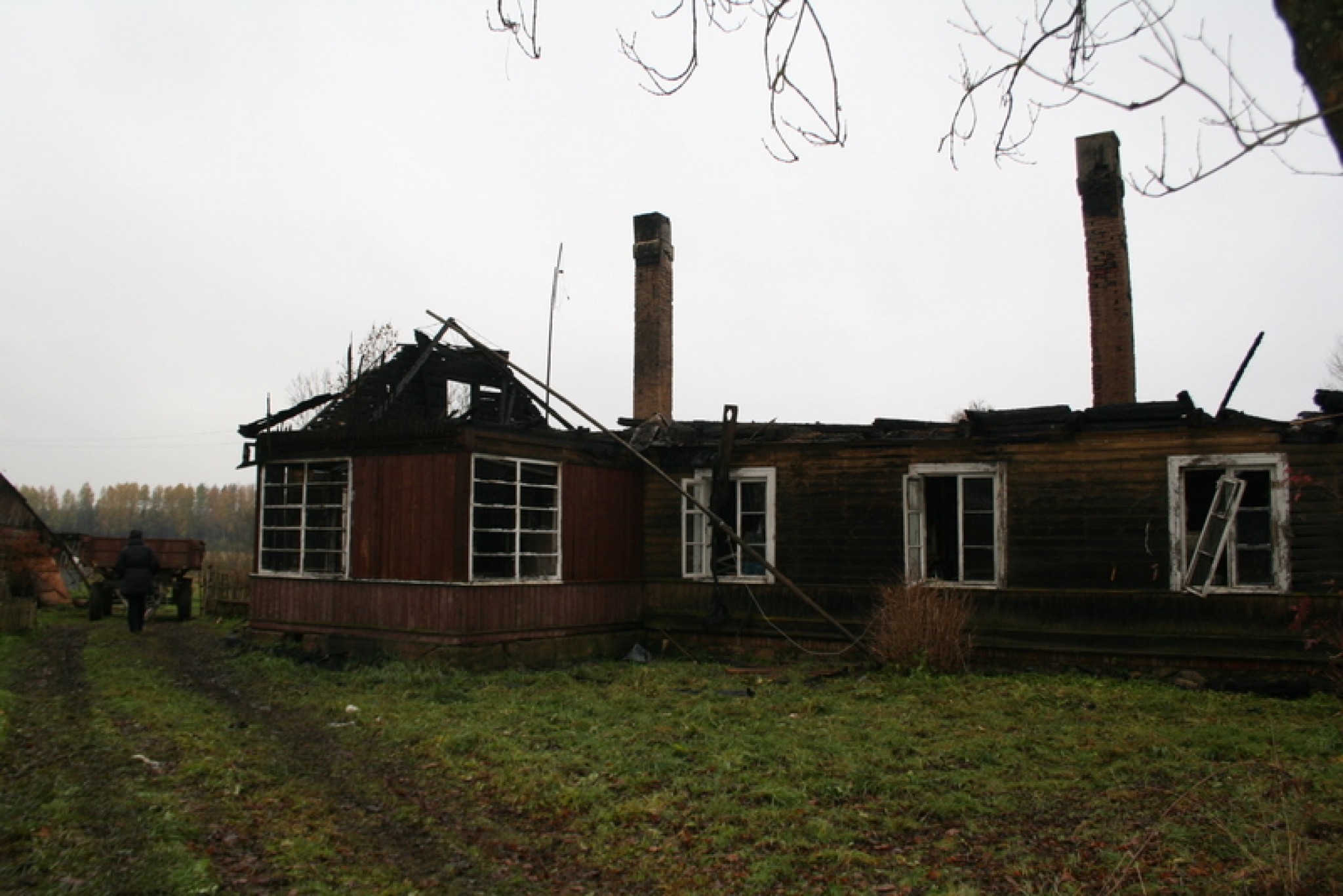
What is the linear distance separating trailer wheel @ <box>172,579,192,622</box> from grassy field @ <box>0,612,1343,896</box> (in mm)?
9330

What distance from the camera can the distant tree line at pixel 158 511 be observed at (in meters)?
85.1

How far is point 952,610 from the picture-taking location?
39.8 feet

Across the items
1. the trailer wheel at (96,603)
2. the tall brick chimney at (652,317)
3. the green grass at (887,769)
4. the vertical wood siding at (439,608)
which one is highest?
the tall brick chimney at (652,317)

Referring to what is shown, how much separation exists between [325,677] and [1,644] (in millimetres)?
6544

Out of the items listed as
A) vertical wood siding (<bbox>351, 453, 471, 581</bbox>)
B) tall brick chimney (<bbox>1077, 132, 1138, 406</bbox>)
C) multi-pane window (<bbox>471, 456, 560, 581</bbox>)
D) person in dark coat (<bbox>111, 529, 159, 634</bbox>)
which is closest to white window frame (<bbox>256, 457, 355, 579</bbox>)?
vertical wood siding (<bbox>351, 453, 471, 581</bbox>)

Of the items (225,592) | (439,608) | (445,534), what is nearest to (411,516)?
(445,534)

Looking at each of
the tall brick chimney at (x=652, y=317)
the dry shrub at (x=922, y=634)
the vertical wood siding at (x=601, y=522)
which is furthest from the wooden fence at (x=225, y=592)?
the dry shrub at (x=922, y=634)

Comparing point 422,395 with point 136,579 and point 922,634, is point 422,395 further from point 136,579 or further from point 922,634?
point 922,634

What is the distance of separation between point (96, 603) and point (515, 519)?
1242cm

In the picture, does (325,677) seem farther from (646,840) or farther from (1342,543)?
(1342,543)

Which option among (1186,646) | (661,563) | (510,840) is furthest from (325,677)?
(1186,646)

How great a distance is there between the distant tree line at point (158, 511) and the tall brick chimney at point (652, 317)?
66138mm

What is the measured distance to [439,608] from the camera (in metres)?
12.2

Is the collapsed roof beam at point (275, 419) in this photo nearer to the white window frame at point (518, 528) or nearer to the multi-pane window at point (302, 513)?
the multi-pane window at point (302, 513)
